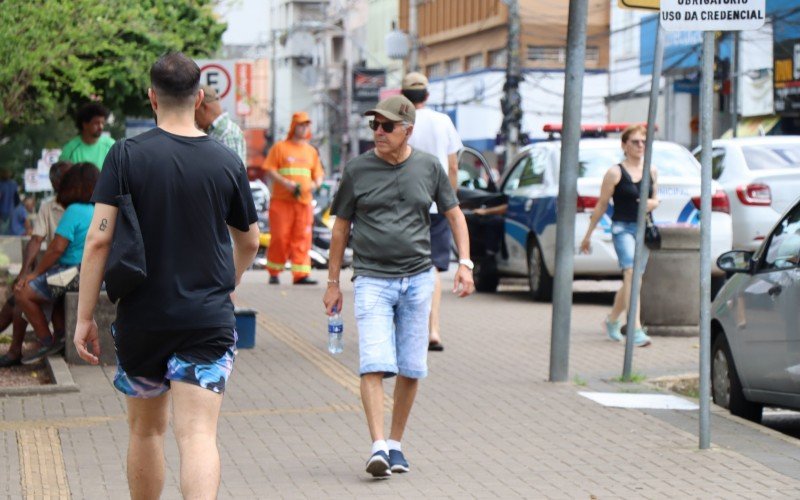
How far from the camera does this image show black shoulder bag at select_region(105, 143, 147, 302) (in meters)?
5.52

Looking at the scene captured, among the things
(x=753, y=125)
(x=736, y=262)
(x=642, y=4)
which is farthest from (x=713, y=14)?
(x=753, y=125)

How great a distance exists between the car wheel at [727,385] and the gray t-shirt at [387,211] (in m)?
2.80

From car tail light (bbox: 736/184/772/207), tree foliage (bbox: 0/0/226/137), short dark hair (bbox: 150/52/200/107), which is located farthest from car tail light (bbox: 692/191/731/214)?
short dark hair (bbox: 150/52/200/107)

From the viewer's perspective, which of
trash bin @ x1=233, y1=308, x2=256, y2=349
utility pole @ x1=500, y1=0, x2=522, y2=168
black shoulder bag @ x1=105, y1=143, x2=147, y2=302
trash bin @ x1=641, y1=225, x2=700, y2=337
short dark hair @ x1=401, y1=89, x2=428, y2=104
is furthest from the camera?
utility pole @ x1=500, y1=0, x2=522, y2=168

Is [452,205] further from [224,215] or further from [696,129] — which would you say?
[696,129]

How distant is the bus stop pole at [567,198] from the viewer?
10.7 m

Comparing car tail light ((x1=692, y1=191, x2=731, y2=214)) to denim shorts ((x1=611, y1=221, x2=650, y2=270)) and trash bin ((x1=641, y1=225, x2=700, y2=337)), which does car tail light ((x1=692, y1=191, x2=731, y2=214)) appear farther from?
denim shorts ((x1=611, y1=221, x2=650, y2=270))

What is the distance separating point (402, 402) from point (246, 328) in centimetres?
487

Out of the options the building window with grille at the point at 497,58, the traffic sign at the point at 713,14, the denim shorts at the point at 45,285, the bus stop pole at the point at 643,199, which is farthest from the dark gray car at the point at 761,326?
the building window with grille at the point at 497,58

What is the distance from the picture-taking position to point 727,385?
10180 millimetres

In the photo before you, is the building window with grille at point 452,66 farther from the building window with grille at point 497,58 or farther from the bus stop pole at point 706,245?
the bus stop pole at point 706,245

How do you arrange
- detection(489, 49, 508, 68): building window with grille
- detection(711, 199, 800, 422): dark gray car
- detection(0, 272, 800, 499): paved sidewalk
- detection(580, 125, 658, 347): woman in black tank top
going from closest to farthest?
detection(0, 272, 800, 499): paved sidewalk → detection(711, 199, 800, 422): dark gray car → detection(580, 125, 658, 347): woman in black tank top → detection(489, 49, 508, 68): building window with grille

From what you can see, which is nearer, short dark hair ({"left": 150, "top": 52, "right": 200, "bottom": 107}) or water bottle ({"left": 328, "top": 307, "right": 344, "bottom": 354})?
short dark hair ({"left": 150, "top": 52, "right": 200, "bottom": 107})

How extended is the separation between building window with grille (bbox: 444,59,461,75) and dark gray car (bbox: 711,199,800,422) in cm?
5755
